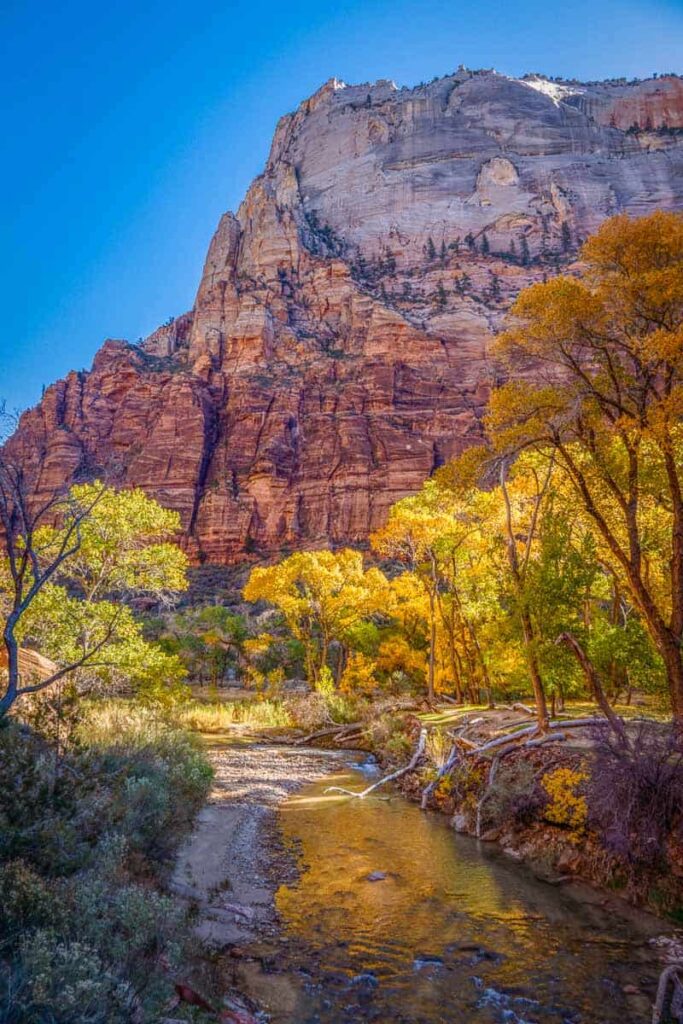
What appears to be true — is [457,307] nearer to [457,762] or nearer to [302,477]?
[302,477]

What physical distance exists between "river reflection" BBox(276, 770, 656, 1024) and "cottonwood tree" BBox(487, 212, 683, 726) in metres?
3.76

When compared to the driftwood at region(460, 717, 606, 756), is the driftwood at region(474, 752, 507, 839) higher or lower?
lower

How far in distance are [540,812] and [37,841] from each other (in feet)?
Answer: 28.2

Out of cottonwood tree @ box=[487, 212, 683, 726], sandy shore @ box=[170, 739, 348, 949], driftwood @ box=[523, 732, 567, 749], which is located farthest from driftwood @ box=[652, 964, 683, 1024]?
driftwood @ box=[523, 732, 567, 749]

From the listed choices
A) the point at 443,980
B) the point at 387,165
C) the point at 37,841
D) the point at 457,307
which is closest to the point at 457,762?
the point at 443,980

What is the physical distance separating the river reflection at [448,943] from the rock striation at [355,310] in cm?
8247

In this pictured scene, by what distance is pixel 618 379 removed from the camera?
34.4ft

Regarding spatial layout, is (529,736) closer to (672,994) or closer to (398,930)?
(398,930)

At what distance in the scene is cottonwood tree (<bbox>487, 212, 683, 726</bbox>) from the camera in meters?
9.50

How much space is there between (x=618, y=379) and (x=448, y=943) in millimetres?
9434

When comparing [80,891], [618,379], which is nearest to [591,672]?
[618,379]

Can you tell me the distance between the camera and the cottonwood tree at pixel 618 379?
9.50 meters

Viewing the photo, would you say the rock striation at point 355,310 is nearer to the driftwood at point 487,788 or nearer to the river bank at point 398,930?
the driftwood at point 487,788

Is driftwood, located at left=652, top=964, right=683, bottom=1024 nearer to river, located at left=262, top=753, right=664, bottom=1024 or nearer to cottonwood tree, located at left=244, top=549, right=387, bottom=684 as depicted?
river, located at left=262, top=753, right=664, bottom=1024
